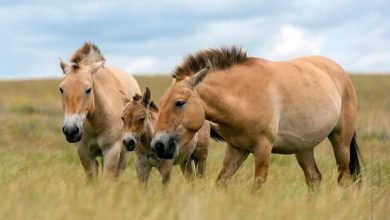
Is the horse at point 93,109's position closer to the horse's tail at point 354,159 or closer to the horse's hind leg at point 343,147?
the horse's hind leg at point 343,147

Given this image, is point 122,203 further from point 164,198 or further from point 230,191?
point 230,191

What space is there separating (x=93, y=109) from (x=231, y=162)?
1.84 m

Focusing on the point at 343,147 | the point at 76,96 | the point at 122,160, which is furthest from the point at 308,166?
the point at 76,96

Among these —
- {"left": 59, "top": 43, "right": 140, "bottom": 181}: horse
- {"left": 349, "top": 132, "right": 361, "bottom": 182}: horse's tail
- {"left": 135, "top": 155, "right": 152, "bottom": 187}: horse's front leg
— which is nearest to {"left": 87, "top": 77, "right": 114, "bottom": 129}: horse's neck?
{"left": 59, "top": 43, "right": 140, "bottom": 181}: horse

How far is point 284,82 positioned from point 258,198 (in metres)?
2.33

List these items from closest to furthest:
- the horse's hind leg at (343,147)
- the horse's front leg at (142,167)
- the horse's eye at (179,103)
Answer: the horse's eye at (179,103), the horse's front leg at (142,167), the horse's hind leg at (343,147)

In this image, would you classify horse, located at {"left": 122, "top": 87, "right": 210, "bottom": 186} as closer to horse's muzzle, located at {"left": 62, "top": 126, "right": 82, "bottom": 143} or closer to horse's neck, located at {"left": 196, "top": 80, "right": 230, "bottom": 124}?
horse's neck, located at {"left": 196, "top": 80, "right": 230, "bottom": 124}

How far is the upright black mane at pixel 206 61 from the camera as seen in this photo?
7.74m

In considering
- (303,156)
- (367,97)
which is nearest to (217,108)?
(303,156)

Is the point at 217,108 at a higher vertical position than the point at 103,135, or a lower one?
higher

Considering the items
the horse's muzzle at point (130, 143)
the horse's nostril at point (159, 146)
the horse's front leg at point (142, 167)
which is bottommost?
the horse's front leg at point (142, 167)

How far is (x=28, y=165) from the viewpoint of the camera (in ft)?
32.1

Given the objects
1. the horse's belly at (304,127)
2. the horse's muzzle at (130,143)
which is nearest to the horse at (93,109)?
the horse's muzzle at (130,143)

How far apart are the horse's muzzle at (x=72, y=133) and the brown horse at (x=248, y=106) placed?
1.09m
